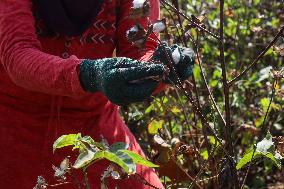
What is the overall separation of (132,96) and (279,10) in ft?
8.90

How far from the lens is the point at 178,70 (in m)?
1.71

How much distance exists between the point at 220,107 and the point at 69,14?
4.32ft

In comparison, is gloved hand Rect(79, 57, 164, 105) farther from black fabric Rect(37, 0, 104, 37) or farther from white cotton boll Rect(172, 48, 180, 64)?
black fabric Rect(37, 0, 104, 37)

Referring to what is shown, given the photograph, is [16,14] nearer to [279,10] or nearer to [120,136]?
[120,136]

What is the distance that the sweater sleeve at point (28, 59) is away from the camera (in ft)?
5.47

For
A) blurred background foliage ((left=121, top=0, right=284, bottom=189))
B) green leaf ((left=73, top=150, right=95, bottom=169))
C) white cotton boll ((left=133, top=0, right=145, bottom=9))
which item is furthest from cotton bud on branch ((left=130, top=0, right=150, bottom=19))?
blurred background foliage ((left=121, top=0, right=284, bottom=189))

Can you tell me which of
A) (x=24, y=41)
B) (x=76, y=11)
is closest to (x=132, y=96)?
(x=24, y=41)

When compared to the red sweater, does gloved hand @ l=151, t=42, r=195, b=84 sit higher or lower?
higher

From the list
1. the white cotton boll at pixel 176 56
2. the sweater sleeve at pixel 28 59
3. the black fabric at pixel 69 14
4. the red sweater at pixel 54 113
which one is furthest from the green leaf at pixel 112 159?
the black fabric at pixel 69 14

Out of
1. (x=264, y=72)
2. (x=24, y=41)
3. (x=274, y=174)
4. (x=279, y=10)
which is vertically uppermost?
(x=24, y=41)

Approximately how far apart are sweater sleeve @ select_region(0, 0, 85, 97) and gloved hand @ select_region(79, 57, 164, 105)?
0.11m

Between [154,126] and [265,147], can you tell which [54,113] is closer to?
[154,126]

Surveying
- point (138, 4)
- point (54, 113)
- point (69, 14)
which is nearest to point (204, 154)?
point (54, 113)

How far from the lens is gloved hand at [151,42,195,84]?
1.68 metres
